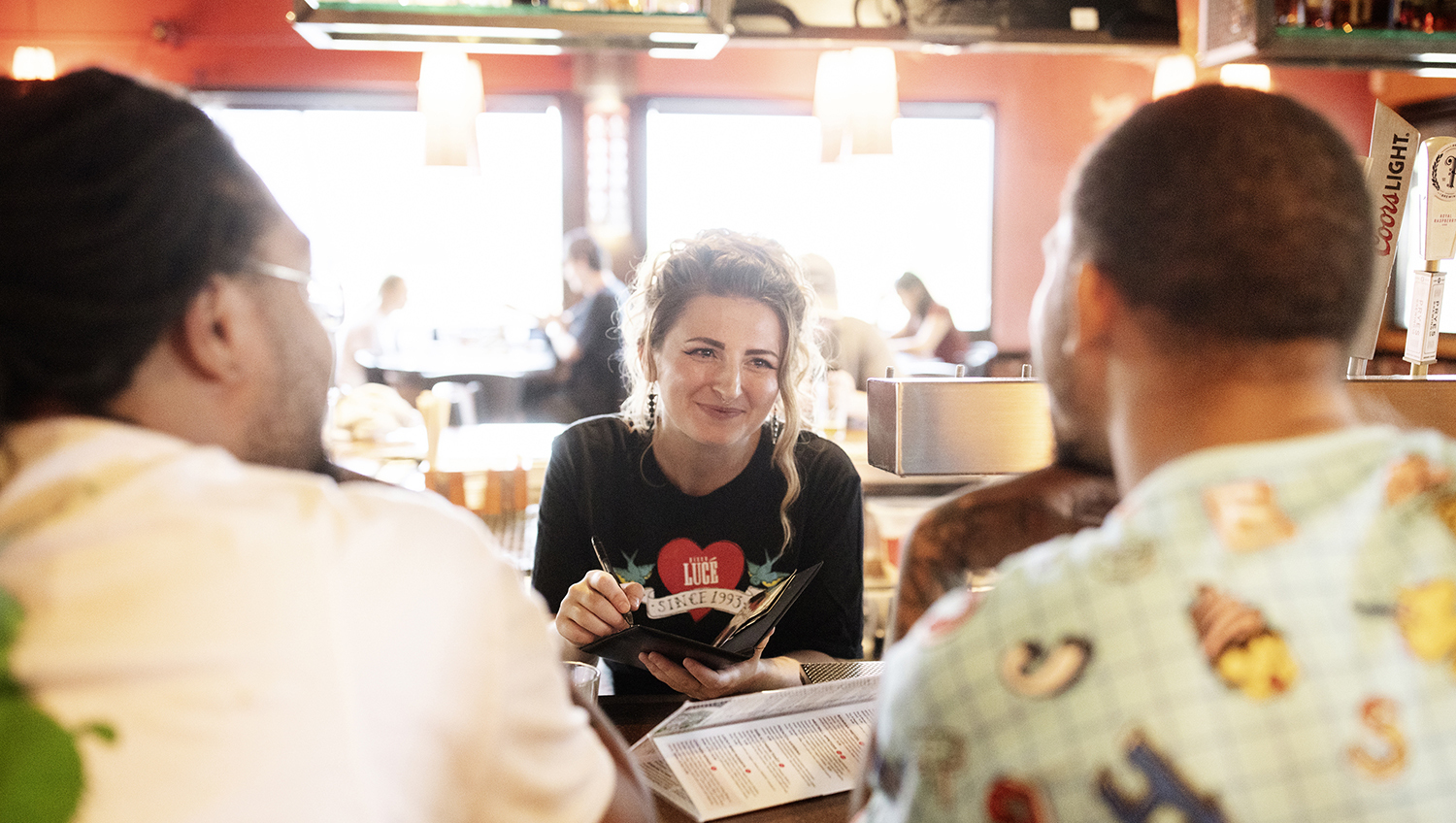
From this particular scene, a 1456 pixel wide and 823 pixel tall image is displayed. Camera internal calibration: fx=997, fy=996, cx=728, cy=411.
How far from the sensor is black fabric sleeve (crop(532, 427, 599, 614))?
5.55 ft

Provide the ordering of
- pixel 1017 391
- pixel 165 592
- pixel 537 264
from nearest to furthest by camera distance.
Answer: pixel 165 592 < pixel 1017 391 < pixel 537 264

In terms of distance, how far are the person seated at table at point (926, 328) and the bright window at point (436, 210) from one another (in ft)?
7.70

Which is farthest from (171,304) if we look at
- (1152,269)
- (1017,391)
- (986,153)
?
(986,153)

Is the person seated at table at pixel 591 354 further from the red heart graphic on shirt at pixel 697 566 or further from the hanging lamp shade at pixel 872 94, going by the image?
the red heart graphic on shirt at pixel 697 566

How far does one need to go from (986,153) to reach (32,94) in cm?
687

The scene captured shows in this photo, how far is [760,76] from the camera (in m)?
6.69

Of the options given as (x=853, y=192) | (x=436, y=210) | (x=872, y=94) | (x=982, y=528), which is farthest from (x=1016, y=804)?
(x=436, y=210)

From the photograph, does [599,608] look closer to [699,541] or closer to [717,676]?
[717,676]

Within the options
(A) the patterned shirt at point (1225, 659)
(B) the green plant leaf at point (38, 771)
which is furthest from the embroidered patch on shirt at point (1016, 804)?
(B) the green plant leaf at point (38, 771)

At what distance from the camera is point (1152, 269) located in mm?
662

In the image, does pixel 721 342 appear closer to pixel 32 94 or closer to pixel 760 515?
Answer: pixel 760 515

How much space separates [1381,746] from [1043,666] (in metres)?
0.18

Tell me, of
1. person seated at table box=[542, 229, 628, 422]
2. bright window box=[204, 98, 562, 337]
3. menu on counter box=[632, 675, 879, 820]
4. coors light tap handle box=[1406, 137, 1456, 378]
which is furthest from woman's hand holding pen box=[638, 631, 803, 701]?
bright window box=[204, 98, 562, 337]

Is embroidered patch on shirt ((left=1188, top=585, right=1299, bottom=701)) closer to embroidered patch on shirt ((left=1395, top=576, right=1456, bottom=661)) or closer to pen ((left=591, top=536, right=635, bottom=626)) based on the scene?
embroidered patch on shirt ((left=1395, top=576, right=1456, bottom=661))
